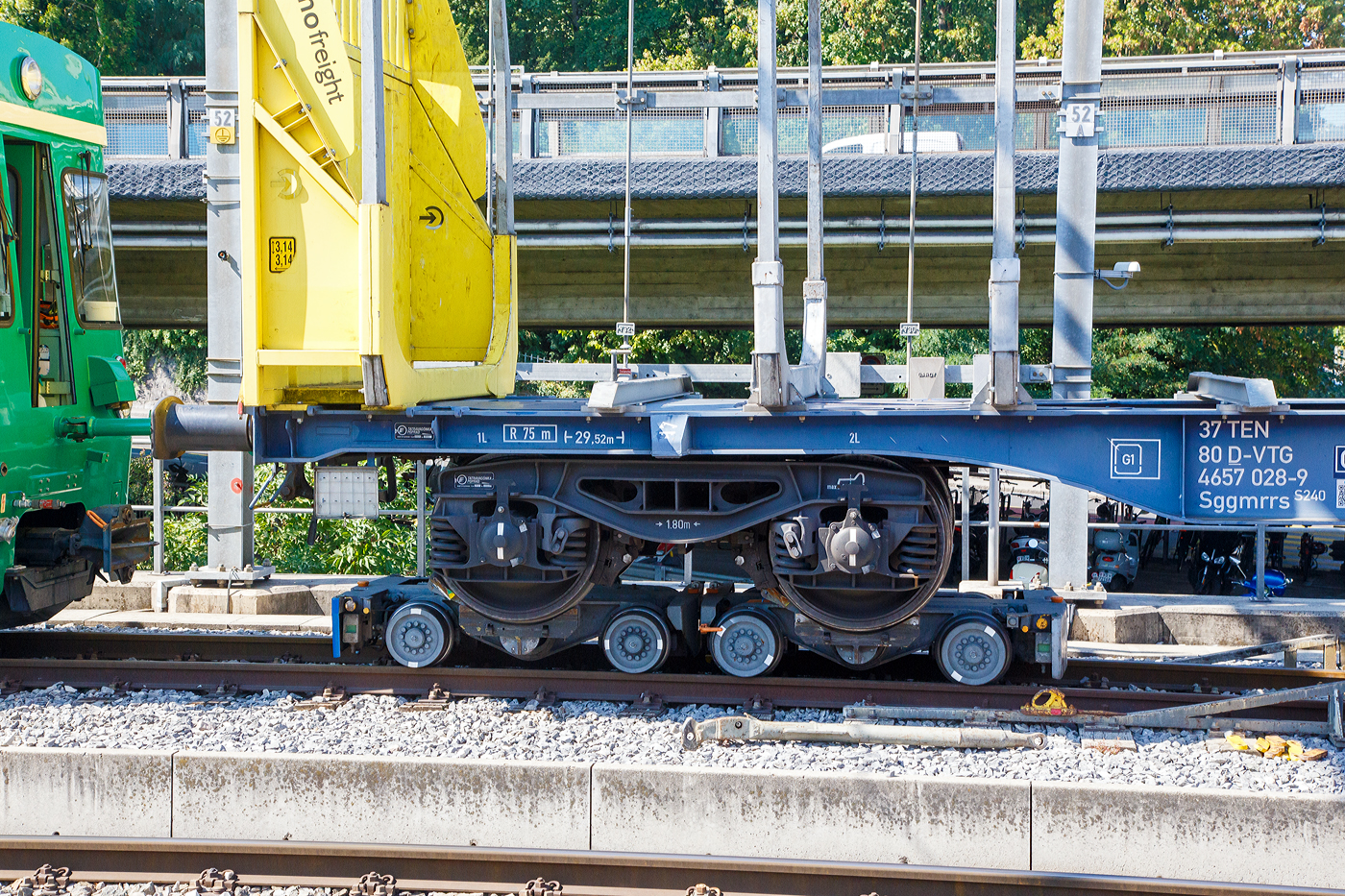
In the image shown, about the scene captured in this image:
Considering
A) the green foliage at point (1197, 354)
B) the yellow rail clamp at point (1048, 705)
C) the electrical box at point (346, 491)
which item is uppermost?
the green foliage at point (1197, 354)

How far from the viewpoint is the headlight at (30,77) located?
7.69 metres

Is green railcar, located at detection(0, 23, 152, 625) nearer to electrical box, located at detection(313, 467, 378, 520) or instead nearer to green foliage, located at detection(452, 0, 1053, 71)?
electrical box, located at detection(313, 467, 378, 520)

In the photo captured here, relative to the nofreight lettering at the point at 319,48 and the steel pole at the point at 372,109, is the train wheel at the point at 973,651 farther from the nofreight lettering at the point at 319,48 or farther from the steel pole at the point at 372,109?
the nofreight lettering at the point at 319,48

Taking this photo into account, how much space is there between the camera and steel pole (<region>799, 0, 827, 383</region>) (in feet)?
25.0

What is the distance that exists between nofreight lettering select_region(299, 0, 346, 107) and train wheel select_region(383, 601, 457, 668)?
11.6 feet

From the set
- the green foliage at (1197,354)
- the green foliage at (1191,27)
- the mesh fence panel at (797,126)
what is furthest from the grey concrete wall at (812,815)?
the green foliage at (1191,27)

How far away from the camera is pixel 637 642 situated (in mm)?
7406

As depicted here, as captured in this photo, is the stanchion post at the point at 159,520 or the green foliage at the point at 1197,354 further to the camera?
the green foliage at the point at 1197,354

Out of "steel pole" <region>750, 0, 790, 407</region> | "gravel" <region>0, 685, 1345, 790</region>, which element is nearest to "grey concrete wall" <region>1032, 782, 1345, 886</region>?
"gravel" <region>0, 685, 1345, 790</region>

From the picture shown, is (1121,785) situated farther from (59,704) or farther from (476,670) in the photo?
(59,704)

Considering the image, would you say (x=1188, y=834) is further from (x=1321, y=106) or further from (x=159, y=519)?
(x=1321, y=106)

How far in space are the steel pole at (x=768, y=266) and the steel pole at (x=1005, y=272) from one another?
1244 mm

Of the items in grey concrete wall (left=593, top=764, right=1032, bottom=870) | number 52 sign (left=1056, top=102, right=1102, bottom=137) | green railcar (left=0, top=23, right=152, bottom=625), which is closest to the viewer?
grey concrete wall (left=593, top=764, right=1032, bottom=870)

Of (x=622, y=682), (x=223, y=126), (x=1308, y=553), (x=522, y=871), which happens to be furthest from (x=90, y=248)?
(x=1308, y=553)
